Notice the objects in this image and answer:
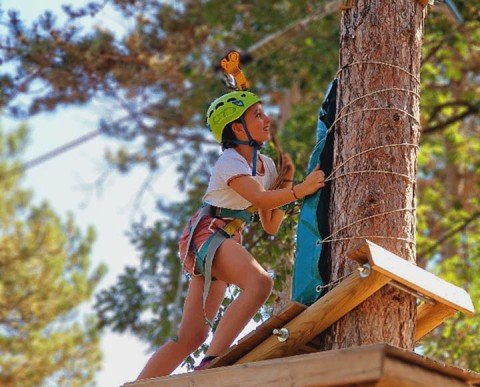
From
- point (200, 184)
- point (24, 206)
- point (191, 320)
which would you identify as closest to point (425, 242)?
point (200, 184)

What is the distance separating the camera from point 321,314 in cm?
377

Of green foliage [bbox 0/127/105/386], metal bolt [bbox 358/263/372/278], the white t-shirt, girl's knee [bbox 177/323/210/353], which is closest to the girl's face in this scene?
the white t-shirt

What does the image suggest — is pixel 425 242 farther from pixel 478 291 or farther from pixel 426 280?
pixel 426 280

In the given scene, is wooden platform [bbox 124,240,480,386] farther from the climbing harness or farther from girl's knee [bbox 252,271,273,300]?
the climbing harness

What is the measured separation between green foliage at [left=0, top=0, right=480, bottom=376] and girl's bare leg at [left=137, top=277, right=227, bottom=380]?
184 inches

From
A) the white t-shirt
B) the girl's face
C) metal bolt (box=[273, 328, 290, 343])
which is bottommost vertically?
metal bolt (box=[273, 328, 290, 343])

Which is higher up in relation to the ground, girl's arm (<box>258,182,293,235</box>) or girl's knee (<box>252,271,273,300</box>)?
girl's arm (<box>258,182,293,235</box>)

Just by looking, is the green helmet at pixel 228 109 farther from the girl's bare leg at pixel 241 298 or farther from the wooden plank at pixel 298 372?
the wooden plank at pixel 298 372

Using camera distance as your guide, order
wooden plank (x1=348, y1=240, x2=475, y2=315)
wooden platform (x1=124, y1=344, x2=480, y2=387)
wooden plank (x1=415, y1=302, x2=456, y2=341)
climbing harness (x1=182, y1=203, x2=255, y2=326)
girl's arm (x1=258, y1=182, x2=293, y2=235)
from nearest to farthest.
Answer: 1. wooden platform (x1=124, y1=344, x2=480, y2=387)
2. wooden plank (x1=348, y1=240, x2=475, y2=315)
3. wooden plank (x1=415, y1=302, x2=456, y2=341)
4. climbing harness (x1=182, y1=203, x2=255, y2=326)
5. girl's arm (x1=258, y1=182, x2=293, y2=235)

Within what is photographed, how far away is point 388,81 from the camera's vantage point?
13.9 feet

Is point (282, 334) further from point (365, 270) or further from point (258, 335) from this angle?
point (365, 270)

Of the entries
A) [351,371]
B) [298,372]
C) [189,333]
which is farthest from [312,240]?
[351,371]

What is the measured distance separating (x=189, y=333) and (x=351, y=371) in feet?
4.07

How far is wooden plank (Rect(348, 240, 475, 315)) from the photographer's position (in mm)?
3582
